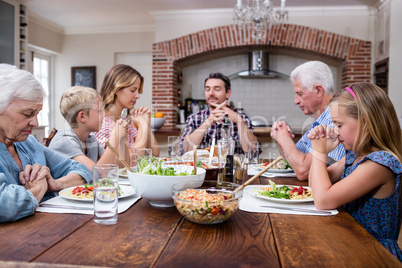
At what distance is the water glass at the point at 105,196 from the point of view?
3.13 feet

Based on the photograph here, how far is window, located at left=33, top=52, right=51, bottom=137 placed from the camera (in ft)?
19.7

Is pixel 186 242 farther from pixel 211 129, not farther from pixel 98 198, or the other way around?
pixel 211 129

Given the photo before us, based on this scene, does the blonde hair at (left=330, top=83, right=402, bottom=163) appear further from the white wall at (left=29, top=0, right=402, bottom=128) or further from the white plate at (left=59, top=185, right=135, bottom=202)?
the white wall at (left=29, top=0, right=402, bottom=128)

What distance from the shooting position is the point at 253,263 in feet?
2.35

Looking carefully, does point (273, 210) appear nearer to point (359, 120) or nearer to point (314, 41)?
point (359, 120)

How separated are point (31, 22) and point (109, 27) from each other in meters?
1.27

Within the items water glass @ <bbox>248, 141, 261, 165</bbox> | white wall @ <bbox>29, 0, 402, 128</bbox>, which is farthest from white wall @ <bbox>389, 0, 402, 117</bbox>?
water glass @ <bbox>248, 141, 261, 165</bbox>

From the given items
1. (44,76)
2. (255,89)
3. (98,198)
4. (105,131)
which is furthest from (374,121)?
(44,76)

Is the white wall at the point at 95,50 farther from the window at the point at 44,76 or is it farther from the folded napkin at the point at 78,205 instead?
the folded napkin at the point at 78,205

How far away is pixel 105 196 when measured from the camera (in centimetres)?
96

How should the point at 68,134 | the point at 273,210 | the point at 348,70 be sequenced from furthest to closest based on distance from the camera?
the point at 348,70, the point at 68,134, the point at 273,210

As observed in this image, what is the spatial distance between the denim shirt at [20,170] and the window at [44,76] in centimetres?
499

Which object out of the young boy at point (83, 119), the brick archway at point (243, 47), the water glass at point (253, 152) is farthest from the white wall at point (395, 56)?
the young boy at point (83, 119)

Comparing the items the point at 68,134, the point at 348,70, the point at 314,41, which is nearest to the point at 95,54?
→ the point at 314,41
